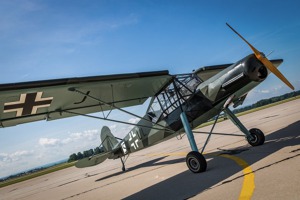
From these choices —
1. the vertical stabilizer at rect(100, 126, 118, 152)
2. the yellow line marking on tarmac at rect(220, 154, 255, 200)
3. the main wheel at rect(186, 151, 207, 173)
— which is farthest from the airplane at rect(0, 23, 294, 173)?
the vertical stabilizer at rect(100, 126, 118, 152)

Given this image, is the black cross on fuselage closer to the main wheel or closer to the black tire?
the main wheel

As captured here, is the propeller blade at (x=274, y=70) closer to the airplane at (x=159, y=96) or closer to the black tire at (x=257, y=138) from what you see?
the airplane at (x=159, y=96)

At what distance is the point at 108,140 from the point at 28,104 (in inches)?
272

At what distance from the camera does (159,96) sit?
850 cm

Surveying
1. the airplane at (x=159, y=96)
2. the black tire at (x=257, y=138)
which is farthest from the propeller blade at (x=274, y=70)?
the black tire at (x=257, y=138)

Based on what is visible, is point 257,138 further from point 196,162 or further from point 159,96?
point 159,96

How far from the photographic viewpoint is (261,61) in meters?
5.93

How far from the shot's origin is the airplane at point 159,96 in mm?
6086

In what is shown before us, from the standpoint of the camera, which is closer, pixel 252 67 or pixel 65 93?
pixel 252 67

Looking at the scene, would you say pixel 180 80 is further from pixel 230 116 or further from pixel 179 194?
pixel 179 194

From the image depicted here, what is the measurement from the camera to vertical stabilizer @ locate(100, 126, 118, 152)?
1295 centimetres

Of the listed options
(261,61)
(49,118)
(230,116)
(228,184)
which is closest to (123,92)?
(49,118)

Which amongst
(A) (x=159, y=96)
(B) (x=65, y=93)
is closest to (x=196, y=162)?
(A) (x=159, y=96)

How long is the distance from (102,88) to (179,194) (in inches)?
174
